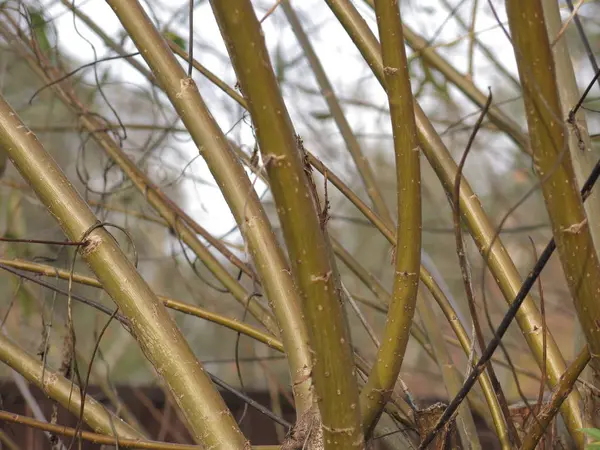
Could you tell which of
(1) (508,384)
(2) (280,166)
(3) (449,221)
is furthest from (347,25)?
(1) (508,384)

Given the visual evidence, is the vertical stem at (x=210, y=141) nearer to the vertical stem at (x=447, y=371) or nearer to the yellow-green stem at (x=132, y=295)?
the yellow-green stem at (x=132, y=295)

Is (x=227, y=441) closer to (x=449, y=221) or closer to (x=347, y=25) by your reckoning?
(x=347, y=25)

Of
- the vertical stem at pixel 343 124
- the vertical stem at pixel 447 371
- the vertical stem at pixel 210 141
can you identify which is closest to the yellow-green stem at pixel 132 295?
the vertical stem at pixel 210 141

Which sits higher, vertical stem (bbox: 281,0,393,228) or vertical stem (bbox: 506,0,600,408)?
vertical stem (bbox: 281,0,393,228)

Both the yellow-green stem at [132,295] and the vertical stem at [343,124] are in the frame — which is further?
the vertical stem at [343,124]

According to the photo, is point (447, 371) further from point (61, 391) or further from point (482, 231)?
Answer: point (61, 391)

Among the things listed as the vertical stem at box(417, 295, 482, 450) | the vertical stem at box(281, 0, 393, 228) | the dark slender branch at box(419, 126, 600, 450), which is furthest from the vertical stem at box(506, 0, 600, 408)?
the vertical stem at box(281, 0, 393, 228)

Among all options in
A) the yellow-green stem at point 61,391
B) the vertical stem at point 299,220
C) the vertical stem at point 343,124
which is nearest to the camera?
the vertical stem at point 299,220

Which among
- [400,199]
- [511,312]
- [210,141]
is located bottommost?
[511,312]

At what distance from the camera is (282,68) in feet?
6.80

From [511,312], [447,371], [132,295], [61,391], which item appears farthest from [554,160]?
[61,391]

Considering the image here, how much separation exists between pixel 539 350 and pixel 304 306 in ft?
1.51

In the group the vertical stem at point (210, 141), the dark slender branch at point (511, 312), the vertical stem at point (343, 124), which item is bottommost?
the dark slender branch at point (511, 312)

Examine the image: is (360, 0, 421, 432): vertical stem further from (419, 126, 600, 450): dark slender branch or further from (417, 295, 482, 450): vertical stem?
(417, 295, 482, 450): vertical stem
